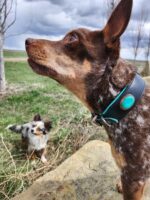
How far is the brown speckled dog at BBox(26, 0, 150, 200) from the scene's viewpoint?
323cm

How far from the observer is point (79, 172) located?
448cm

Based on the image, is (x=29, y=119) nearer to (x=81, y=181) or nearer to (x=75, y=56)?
(x=81, y=181)

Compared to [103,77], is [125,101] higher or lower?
lower

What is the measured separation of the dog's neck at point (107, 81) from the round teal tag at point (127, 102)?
81mm

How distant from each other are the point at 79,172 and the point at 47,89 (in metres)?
6.87

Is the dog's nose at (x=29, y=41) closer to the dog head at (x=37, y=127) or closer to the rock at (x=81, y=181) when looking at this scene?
the rock at (x=81, y=181)

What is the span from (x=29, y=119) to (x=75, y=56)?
192 inches

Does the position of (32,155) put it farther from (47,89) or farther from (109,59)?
(47,89)

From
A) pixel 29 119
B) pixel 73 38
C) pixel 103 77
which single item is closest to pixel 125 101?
pixel 103 77

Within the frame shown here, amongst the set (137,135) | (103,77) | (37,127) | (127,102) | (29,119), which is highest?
(103,77)

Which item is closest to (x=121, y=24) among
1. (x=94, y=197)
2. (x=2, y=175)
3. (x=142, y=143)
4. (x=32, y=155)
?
(x=142, y=143)

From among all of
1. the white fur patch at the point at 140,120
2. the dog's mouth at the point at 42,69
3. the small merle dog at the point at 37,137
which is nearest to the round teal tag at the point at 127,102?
the white fur patch at the point at 140,120

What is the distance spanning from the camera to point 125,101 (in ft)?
10.4

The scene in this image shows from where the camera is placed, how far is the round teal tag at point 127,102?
3162 mm
